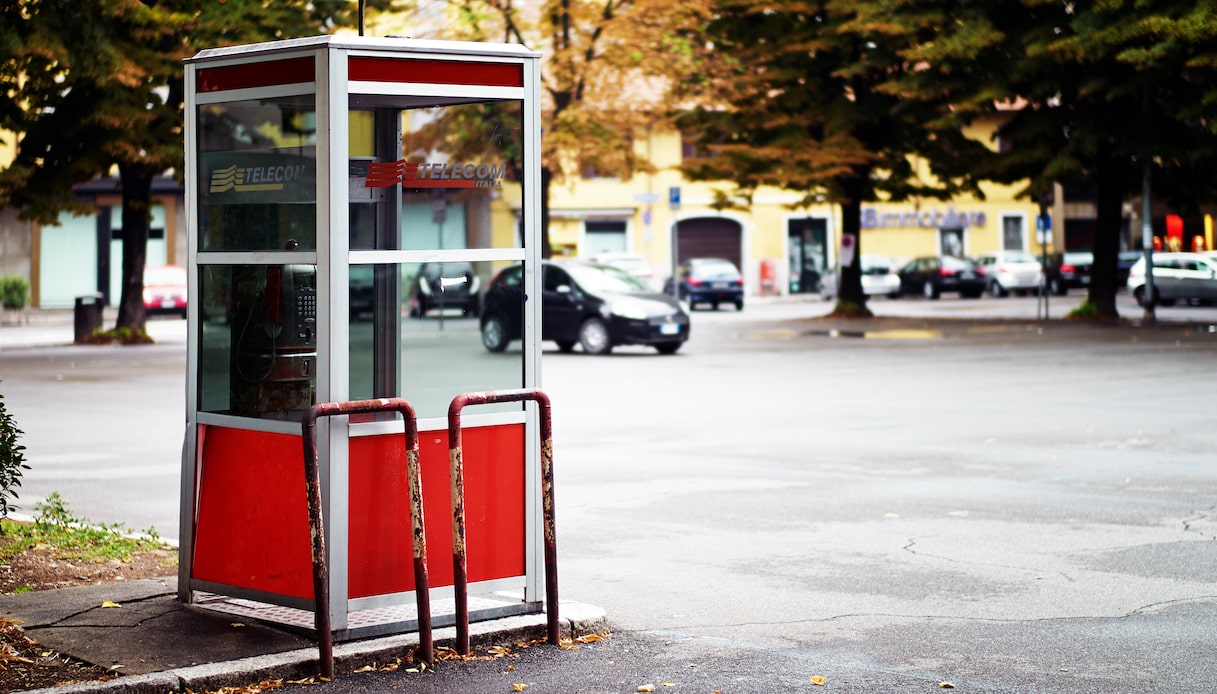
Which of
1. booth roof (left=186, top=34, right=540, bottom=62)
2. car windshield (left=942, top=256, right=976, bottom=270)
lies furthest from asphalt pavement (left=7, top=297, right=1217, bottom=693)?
car windshield (left=942, top=256, right=976, bottom=270)

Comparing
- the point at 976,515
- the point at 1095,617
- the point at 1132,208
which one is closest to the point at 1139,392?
the point at 976,515

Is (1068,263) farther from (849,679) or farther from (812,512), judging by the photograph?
(849,679)

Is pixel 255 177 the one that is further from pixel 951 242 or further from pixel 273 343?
pixel 951 242

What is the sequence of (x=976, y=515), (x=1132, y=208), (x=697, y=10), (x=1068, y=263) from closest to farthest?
(x=976, y=515), (x=697, y=10), (x=1068, y=263), (x=1132, y=208)

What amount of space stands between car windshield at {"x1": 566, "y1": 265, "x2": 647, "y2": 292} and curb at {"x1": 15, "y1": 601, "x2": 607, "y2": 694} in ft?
64.3

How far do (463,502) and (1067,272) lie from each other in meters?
52.2

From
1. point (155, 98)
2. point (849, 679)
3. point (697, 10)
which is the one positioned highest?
point (697, 10)

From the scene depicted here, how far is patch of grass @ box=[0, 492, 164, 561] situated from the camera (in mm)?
7793

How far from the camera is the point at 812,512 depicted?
9570 millimetres

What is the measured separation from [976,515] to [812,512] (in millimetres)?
1005

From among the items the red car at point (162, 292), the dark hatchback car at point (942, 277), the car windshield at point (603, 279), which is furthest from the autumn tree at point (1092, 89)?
the red car at point (162, 292)

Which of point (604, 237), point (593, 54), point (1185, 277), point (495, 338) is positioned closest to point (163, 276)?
point (593, 54)

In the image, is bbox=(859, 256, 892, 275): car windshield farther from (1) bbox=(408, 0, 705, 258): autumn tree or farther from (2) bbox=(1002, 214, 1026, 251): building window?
(1) bbox=(408, 0, 705, 258): autumn tree

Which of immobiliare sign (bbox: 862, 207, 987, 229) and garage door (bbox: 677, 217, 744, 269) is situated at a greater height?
immobiliare sign (bbox: 862, 207, 987, 229)
